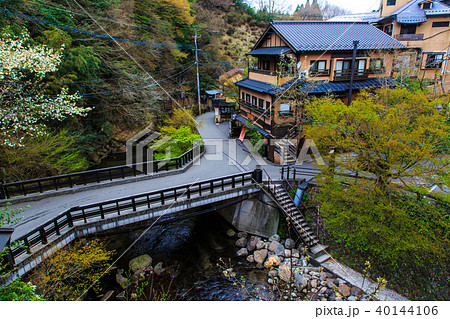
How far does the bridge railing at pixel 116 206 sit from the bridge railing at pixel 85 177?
278 cm

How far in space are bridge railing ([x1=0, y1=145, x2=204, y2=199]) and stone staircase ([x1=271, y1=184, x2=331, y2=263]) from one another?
7.17 m

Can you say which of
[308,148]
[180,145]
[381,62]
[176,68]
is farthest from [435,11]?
[176,68]

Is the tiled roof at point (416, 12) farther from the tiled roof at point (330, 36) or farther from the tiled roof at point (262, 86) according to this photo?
the tiled roof at point (262, 86)

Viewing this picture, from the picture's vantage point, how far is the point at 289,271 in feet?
41.4

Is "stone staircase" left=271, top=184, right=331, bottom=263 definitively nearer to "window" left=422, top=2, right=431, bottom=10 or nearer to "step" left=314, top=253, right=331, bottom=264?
"step" left=314, top=253, right=331, bottom=264

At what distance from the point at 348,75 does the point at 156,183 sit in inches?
685

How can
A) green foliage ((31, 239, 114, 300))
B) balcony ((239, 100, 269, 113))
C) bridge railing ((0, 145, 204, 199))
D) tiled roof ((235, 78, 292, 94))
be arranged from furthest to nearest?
balcony ((239, 100, 269, 113)) < tiled roof ((235, 78, 292, 94)) < bridge railing ((0, 145, 204, 199)) < green foliage ((31, 239, 114, 300))

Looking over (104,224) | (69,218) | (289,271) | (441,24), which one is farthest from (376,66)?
(69,218)

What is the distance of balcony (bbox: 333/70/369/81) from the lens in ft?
67.7

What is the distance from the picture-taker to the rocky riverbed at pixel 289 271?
11522 millimetres

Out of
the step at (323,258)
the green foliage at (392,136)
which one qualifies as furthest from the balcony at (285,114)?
the step at (323,258)

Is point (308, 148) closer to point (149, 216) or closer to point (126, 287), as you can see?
point (149, 216)

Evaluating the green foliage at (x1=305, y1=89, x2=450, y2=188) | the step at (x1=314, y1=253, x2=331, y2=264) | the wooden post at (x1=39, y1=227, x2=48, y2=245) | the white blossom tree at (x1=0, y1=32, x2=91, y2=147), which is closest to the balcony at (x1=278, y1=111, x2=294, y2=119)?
the green foliage at (x1=305, y1=89, x2=450, y2=188)

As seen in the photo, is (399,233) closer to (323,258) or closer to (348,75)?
(323,258)
